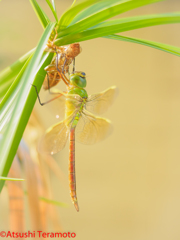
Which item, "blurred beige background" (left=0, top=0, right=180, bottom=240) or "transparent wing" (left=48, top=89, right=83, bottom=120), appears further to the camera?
"blurred beige background" (left=0, top=0, right=180, bottom=240)

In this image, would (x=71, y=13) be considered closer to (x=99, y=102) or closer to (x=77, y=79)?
(x=77, y=79)

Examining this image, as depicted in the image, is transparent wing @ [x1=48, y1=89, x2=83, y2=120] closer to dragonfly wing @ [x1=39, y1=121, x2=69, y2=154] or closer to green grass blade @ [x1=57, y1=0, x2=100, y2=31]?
dragonfly wing @ [x1=39, y1=121, x2=69, y2=154]

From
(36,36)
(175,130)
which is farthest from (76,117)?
(175,130)

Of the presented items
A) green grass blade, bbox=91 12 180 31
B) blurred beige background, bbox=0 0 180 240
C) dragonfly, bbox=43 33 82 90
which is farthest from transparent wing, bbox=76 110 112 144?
blurred beige background, bbox=0 0 180 240

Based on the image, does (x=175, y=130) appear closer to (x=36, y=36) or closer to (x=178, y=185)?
(x=178, y=185)

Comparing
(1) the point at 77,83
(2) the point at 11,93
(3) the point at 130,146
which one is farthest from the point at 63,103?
(3) the point at 130,146

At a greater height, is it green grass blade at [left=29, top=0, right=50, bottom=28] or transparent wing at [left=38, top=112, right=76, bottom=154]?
green grass blade at [left=29, top=0, right=50, bottom=28]

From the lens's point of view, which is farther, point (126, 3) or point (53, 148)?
point (53, 148)

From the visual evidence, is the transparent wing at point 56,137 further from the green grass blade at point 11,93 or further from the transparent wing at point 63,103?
the green grass blade at point 11,93
